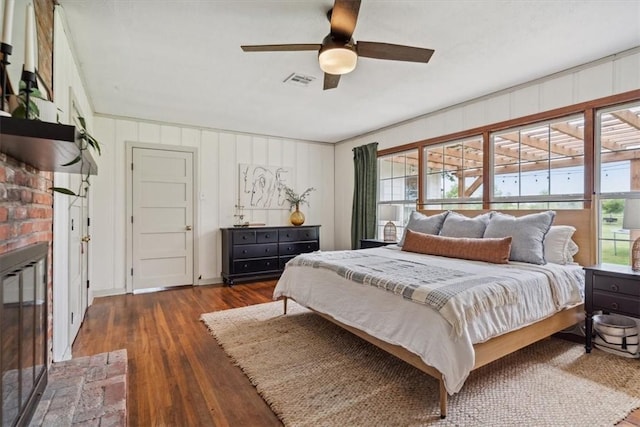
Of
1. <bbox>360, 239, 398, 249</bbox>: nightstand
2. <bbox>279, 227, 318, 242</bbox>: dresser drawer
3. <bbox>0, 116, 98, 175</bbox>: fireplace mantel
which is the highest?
<bbox>0, 116, 98, 175</bbox>: fireplace mantel

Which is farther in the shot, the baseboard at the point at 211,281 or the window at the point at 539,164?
the baseboard at the point at 211,281

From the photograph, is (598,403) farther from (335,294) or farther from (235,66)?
(235,66)

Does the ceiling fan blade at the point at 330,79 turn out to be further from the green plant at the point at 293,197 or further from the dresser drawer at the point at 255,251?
the green plant at the point at 293,197

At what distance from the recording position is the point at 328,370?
2.28 meters

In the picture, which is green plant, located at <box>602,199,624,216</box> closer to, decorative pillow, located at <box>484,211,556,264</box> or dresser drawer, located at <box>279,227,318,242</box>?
decorative pillow, located at <box>484,211,556,264</box>

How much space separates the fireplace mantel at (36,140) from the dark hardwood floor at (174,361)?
1.44 m

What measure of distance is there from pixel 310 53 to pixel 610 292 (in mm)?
3033

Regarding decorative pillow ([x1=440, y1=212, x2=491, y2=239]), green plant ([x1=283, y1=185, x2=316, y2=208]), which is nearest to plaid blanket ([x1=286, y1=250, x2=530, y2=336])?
decorative pillow ([x1=440, y1=212, x2=491, y2=239])

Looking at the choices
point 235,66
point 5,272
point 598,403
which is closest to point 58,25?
point 235,66

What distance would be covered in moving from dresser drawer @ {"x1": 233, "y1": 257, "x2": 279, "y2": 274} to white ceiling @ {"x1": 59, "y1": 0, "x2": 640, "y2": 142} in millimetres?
2254

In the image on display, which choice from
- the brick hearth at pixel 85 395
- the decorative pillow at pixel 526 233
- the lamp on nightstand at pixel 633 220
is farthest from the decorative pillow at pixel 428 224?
the brick hearth at pixel 85 395

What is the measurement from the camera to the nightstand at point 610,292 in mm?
2320

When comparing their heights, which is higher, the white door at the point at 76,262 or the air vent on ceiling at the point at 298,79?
the air vent on ceiling at the point at 298,79

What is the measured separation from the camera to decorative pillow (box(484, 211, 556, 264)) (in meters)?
2.74
